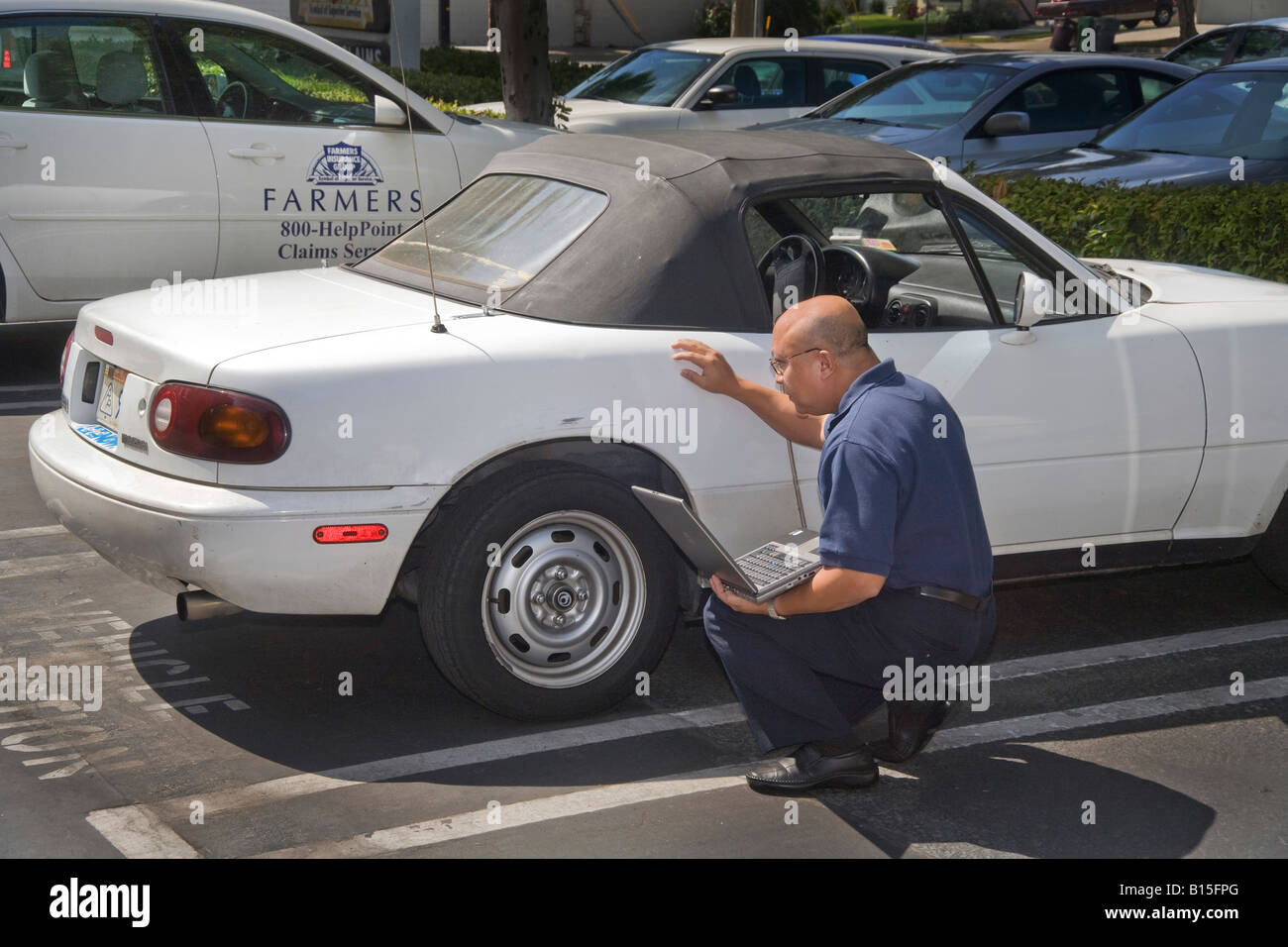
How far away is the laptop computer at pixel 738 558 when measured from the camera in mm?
4238

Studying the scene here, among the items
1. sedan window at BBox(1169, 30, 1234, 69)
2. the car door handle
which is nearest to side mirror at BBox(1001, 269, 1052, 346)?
the car door handle

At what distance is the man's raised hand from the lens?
4672 millimetres

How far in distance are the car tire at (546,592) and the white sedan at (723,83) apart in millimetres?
9254

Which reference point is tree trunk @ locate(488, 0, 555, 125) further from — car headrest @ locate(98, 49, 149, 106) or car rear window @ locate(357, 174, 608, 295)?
car rear window @ locate(357, 174, 608, 295)

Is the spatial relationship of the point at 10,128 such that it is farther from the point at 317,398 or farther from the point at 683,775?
the point at 683,775

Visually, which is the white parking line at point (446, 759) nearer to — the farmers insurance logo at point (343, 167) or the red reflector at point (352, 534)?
the red reflector at point (352, 534)

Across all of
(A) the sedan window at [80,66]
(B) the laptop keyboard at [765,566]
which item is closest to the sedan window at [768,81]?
(A) the sedan window at [80,66]

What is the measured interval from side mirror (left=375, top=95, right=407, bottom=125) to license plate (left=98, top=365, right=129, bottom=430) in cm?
413

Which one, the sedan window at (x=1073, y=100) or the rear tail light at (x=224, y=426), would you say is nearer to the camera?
the rear tail light at (x=224, y=426)

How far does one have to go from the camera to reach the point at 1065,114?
12352 mm

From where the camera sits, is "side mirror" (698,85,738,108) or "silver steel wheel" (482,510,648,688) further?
"side mirror" (698,85,738,108)

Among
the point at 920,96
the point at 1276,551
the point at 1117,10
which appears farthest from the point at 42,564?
the point at 1117,10

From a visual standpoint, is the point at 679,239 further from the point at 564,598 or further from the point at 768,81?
the point at 768,81

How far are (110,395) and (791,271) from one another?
206cm
